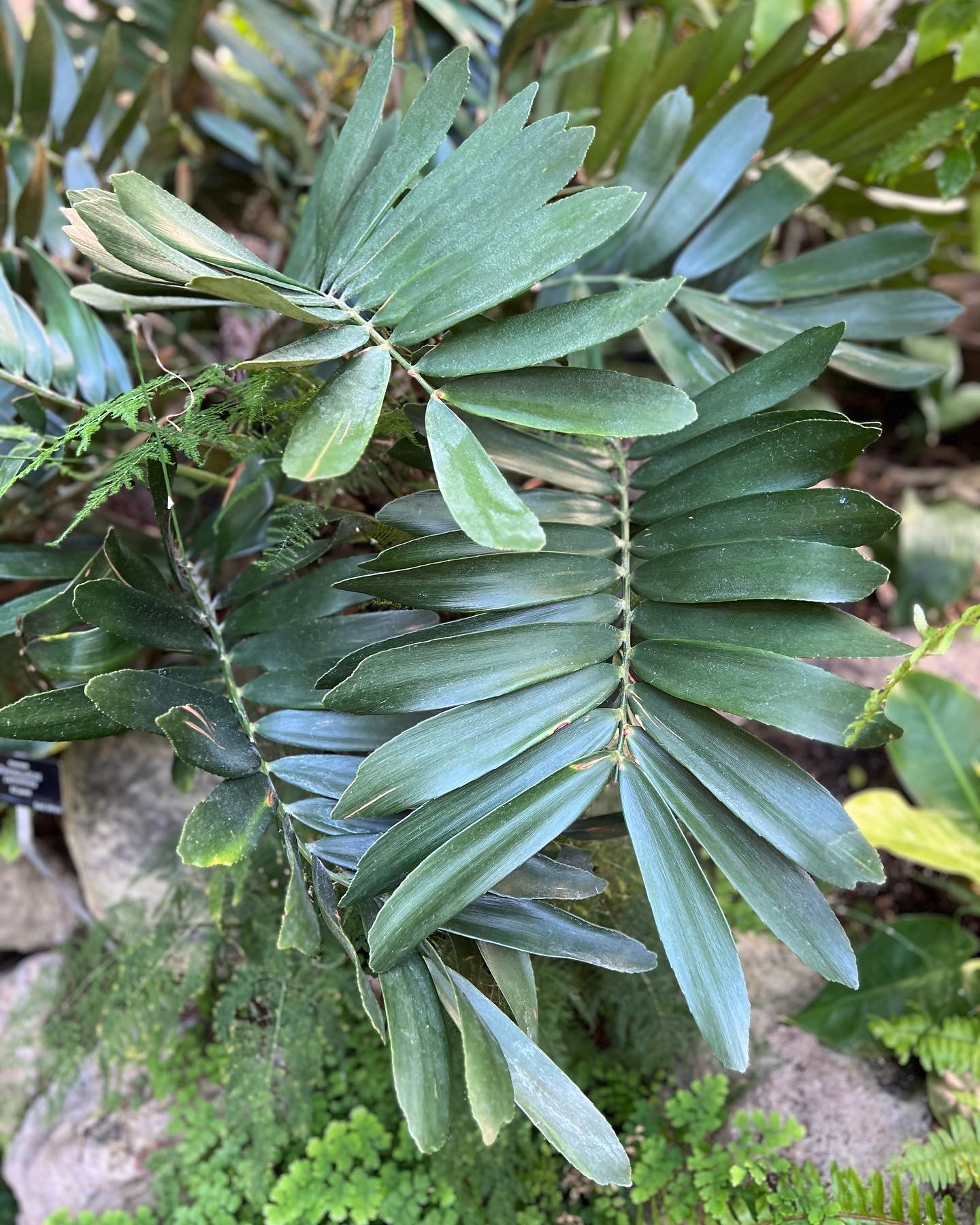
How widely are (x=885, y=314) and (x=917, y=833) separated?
790mm

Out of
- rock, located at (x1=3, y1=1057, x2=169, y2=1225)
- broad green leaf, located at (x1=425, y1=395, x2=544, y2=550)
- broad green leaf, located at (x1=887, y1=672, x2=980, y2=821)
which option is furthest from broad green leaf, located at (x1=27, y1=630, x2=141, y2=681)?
broad green leaf, located at (x1=887, y1=672, x2=980, y2=821)

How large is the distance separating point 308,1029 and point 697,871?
70 centimetres

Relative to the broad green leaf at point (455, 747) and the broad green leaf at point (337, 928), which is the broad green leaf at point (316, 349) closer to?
the broad green leaf at point (455, 747)

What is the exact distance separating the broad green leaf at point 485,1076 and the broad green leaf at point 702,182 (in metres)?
0.97

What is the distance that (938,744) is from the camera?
1.42 metres

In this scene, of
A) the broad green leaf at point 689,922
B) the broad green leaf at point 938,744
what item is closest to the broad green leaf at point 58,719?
the broad green leaf at point 689,922

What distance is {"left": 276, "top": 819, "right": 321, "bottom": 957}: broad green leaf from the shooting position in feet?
2.09

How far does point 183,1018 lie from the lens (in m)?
1.45

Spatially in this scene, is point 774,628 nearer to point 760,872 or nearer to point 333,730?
point 760,872

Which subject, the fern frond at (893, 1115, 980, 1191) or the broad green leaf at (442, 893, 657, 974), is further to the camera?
the fern frond at (893, 1115, 980, 1191)

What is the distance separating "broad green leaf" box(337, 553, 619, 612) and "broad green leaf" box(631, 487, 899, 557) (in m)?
0.12

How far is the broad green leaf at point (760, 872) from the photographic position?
61cm

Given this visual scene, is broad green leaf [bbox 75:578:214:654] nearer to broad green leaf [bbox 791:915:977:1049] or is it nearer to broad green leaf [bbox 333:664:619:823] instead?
broad green leaf [bbox 333:664:619:823]

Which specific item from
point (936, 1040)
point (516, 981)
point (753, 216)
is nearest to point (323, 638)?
point (516, 981)
